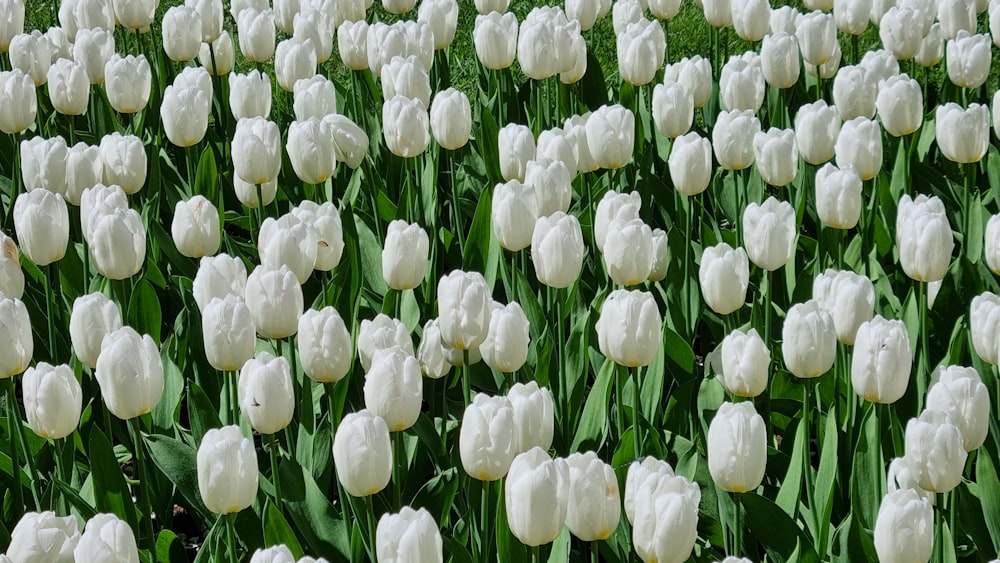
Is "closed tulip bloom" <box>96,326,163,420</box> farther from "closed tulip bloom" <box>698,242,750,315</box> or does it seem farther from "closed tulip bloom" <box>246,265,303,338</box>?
"closed tulip bloom" <box>698,242,750,315</box>

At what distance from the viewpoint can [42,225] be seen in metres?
2.45

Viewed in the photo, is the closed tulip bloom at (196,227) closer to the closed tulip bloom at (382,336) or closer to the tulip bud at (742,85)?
the closed tulip bloom at (382,336)

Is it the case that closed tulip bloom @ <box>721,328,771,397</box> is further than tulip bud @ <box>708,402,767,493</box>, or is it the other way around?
closed tulip bloom @ <box>721,328,771,397</box>

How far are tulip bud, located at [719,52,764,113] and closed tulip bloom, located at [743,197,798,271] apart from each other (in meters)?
0.83

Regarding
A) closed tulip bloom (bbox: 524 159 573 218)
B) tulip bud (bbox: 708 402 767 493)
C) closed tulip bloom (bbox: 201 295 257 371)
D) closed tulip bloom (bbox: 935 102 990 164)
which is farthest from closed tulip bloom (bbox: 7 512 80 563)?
closed tulip bloom (bbox: 935 102 990 164)

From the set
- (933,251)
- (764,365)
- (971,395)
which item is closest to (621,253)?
(764,365)

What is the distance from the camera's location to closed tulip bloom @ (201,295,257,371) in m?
2.06

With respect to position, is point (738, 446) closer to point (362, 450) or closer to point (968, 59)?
point (362, 450)

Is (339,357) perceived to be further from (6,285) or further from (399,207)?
(399,207)

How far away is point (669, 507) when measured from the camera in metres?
1.60

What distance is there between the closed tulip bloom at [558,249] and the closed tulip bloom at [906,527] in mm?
856

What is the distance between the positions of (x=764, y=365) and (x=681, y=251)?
971mm

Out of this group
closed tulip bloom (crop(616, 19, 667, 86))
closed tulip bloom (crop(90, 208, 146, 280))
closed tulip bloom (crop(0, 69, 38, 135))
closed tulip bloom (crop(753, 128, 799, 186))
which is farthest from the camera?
closed tulip bloom (crop(616, 19, 667, 86))

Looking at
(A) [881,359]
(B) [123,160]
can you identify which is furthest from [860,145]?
(B) [123,160]
